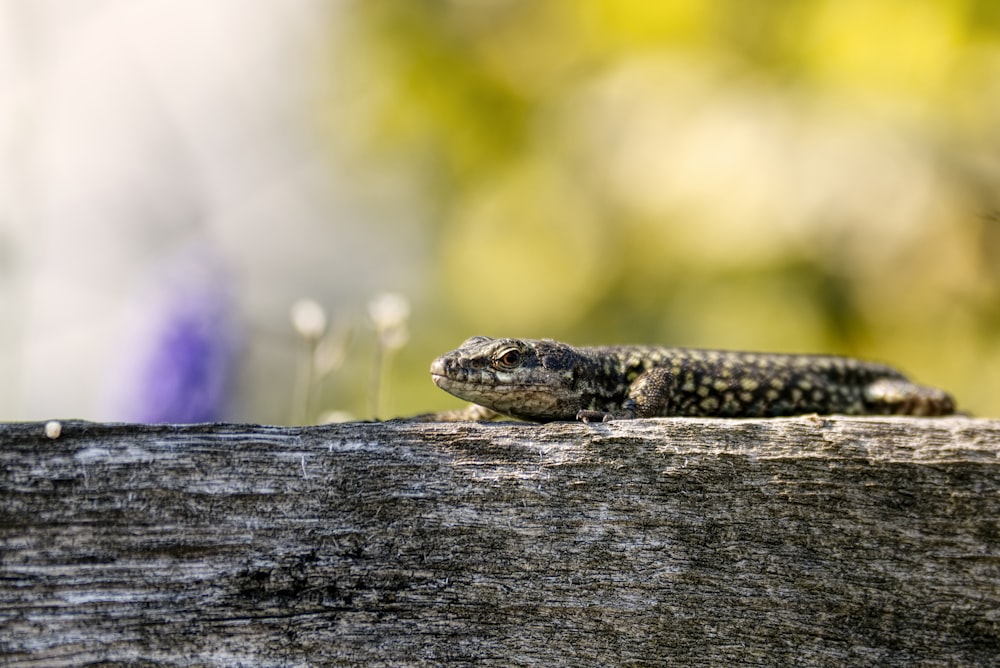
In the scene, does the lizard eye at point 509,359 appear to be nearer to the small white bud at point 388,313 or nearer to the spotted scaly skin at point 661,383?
the spotted scaly skin at point 661,383

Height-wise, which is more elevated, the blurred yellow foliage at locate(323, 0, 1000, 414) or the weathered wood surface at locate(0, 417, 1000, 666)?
the blurred yellow foliage at locate(323, 0, 1000, 414)

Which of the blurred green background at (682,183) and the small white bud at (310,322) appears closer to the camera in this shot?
the small white bud at (310,322)

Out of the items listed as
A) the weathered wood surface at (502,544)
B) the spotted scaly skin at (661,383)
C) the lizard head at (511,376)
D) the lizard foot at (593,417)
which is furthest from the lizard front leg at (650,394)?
the weathered wood surface at (502,544)

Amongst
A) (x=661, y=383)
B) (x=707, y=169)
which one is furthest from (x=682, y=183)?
(x=661, y=383)

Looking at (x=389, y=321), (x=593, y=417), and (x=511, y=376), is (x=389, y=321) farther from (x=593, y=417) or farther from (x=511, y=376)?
(x=593, y=417)

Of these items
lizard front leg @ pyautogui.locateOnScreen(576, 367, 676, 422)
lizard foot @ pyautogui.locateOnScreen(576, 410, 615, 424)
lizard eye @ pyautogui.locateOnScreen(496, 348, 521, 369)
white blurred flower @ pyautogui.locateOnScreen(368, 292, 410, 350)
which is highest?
white blurred flower @ pyautogui.locateOnScreen(368, 292, 410, 350)

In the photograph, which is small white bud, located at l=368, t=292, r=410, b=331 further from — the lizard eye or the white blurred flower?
the lizard eye

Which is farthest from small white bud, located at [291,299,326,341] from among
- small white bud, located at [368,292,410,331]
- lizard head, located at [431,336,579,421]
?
lizard head, located at [431,336,579,421]

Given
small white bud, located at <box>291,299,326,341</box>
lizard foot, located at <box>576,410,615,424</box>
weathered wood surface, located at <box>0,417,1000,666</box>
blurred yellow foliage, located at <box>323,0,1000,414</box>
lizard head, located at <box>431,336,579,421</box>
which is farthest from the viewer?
blurred yellow foliage, located at <box>323,0,1000,414</box>
